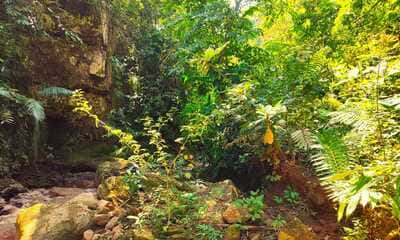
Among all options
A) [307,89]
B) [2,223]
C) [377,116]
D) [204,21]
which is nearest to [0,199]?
[2,223]

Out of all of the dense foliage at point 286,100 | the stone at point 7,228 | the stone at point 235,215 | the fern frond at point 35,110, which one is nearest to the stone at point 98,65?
the dense foliage at point 286,100

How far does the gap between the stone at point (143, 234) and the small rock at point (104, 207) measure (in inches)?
21.3

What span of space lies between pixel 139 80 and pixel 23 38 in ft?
7.95

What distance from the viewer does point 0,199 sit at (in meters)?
4.23

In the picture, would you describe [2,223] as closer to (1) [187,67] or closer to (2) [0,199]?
(2) [0,199]

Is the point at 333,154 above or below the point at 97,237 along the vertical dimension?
above

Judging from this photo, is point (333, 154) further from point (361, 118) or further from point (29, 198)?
point (29, 198)

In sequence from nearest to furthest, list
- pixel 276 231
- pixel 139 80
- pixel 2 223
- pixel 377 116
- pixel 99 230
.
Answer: pixel 377 116
pixel 276 231
pixel 99 230
pixel 2 223
pixel 139 80

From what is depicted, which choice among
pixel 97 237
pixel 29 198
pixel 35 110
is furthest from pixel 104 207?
pixel 35 110

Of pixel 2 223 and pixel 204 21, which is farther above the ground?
pixel 204 21

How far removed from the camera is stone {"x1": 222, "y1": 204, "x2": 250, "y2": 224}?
8.56 ft

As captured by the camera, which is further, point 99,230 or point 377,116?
point 99,230

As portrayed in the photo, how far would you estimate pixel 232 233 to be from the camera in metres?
2.49

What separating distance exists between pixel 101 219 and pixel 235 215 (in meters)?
1.12
